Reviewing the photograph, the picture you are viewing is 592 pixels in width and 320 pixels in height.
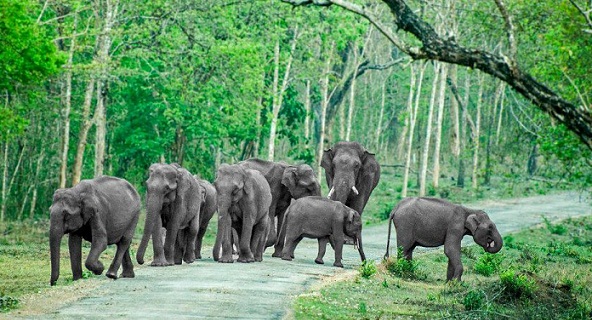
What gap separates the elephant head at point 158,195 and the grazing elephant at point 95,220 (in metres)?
0.52

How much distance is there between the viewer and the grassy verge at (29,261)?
16.2m

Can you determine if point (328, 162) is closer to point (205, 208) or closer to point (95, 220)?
point (205, 208)

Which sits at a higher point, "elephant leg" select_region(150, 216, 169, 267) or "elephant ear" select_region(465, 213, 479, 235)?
"elephant ear" select_region(465, 213, 479, 235)

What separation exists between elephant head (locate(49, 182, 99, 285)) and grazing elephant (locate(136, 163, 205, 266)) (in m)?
1.93

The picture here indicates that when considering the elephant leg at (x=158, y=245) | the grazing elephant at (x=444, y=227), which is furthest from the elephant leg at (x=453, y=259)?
the elephant leg at (x=158, y=245)

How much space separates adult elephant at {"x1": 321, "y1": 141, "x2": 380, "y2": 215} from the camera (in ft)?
87.7

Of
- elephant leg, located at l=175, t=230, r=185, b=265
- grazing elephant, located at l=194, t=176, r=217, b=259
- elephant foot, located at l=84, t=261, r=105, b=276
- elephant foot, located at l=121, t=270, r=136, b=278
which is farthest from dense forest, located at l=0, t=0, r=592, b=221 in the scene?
elephant foot, located at l=84, t=261, r=105, b=276

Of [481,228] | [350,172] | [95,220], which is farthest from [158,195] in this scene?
[350,172]

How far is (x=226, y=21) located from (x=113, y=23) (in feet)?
15.5

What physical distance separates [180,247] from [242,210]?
1.51 meters

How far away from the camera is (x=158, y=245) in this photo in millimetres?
19469

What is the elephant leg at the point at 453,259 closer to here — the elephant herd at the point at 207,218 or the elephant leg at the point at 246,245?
the elephant herd at the point at 207,218

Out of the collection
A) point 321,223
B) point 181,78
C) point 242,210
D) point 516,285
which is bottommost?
point 516,285

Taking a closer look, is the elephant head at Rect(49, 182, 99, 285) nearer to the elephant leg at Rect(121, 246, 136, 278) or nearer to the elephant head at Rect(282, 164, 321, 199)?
the elephant leg at Rect(121, 246, 136, 278)
